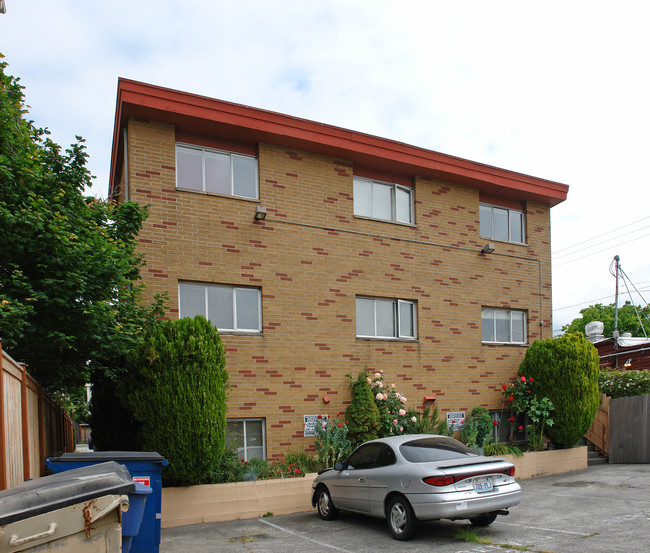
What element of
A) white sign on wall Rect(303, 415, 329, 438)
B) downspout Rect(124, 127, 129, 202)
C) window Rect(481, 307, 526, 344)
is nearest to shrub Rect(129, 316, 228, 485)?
white sign on wall Rect(303, 415, 329, 438)

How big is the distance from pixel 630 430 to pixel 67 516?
16.1 metres

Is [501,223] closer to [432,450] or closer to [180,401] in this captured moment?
[432,450]

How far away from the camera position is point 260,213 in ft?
41.0

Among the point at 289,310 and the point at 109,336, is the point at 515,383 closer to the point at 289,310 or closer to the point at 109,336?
the point at 289,310

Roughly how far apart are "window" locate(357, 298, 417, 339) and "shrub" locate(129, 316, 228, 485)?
15.7 ft

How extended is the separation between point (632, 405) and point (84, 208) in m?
14.8

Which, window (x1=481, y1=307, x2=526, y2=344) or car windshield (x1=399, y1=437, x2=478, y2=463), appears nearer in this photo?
car windshield (x1=399, y1=437, x2=478, y2=463)

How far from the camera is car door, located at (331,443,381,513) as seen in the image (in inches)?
353

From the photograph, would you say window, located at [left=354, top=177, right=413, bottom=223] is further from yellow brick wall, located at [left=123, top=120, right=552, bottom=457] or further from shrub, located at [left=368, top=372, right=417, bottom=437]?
shrub, located at [left=368, top=372, right=417, bottom=437]

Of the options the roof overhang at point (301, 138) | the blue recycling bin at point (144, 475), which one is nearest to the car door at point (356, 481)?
the blue recycling bin at point (144, 475)

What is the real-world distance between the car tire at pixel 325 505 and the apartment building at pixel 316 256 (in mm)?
2189

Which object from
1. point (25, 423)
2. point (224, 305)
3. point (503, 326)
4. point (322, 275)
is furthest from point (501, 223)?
point (25, 423)

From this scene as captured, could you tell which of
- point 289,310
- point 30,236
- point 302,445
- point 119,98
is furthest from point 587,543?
point 119,98

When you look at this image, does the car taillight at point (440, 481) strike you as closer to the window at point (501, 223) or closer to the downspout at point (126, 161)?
the downspout at point (126, 161)
